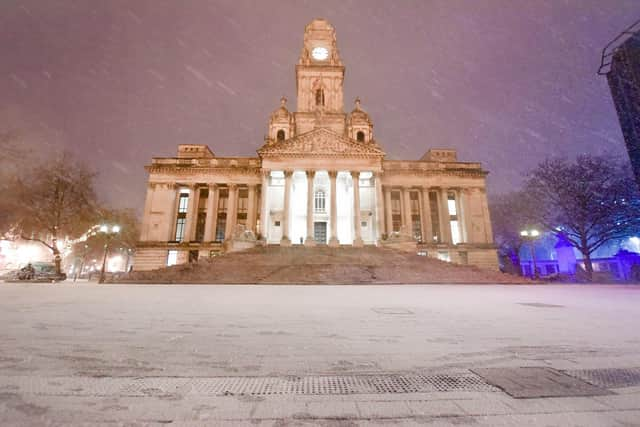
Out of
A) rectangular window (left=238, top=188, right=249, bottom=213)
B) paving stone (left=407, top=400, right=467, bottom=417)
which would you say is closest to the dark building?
paving stone (left=407, top=400, right=467, bottom=417)

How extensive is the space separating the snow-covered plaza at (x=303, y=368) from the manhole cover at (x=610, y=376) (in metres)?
0.03

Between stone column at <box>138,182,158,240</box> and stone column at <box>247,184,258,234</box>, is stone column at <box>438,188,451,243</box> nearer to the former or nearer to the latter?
stone column at <box>247,184,258,234</box>

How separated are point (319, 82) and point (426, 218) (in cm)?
2649

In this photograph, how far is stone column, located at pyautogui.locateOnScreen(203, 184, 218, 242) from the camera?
37500mm

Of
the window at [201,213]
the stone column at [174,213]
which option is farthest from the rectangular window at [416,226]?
the stone column at [174,213]

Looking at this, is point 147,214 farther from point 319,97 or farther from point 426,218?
point 426,218

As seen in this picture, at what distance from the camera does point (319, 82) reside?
4441cm

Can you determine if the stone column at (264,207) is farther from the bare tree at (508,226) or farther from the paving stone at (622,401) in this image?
the bare tree at (508,226)

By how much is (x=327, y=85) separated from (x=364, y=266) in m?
33.8

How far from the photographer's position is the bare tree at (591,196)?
25875 mm

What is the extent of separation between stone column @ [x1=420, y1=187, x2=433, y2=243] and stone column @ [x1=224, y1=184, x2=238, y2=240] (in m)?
25.4

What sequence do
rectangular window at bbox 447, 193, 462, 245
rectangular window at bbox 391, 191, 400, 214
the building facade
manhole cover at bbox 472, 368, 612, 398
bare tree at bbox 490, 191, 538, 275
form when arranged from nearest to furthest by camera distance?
manhole cover at bbox 472, 368, 612, 398 → the building facade → rectangular window at bbox 447, 193, 462, 245 → rectangular window at bbox 391, 191, 400, 214 → bare tree at bbox 490, 191, 538, 275

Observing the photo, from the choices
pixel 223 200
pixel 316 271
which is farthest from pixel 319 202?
pixel 316 271

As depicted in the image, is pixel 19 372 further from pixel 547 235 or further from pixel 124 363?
pixel 547 235
